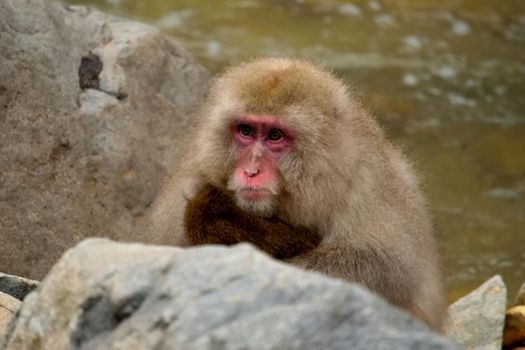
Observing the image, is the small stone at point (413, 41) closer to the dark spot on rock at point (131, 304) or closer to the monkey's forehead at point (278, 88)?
the monkey's forehead at point (278, 88)

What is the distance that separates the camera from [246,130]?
5.24 m

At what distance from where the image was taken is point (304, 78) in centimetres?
530

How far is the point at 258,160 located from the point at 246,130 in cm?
20

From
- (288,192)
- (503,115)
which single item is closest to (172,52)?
(288,192)

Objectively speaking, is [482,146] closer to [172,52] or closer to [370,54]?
[370,54]

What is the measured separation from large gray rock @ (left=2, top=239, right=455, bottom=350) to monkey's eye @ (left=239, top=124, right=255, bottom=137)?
6.36 feet

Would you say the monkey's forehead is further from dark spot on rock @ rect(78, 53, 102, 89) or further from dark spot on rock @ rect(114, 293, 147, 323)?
dark spot on rock @ rect(114, 293, 147, 323)

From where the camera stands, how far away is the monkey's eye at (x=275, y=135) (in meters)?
5.16

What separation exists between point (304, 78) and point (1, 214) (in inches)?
74.9

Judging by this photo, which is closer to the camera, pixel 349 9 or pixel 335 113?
pixel 335 113

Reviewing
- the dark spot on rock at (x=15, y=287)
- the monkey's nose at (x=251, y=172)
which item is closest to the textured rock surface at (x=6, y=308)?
the dark spot on rock at (x=15, y=287)

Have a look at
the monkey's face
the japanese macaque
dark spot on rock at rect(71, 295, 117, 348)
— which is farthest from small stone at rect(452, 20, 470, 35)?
dark spot on rock at rect(71, 295, 117, 348)

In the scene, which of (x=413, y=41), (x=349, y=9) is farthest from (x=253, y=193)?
(x=349, y=9)

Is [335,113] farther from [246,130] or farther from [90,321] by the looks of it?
[90,321]
